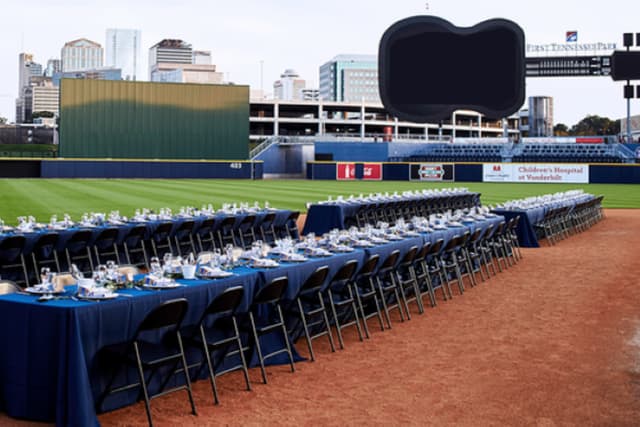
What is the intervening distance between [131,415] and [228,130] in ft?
181

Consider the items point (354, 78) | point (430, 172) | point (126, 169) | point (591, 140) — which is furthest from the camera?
point (354, 78)

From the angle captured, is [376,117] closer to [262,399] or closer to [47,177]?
[47,177]

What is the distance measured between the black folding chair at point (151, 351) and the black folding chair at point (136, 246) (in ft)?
23.0

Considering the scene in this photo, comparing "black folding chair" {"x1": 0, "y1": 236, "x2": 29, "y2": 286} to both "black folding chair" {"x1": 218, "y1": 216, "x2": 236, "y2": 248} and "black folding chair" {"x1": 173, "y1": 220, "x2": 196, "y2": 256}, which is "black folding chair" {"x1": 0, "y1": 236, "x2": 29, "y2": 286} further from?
"black folding chair" {"x1": 218, "y1": 216, "x2": 236, "y2": 248}

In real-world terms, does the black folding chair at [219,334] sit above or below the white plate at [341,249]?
below

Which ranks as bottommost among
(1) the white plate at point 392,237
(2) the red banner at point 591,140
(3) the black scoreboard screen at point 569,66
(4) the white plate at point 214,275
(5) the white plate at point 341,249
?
(4) the white plate at point 214,275

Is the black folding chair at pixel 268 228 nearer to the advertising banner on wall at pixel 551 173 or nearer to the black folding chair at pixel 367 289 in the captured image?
the black folding chair at pixel 367 289

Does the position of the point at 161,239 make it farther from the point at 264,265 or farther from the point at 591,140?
the point at 591,140

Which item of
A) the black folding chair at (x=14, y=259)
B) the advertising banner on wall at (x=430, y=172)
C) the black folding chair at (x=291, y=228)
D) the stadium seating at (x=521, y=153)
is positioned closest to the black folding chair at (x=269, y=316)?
the black folding chair at (x=14, y=259)

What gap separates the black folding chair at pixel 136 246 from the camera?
13766 millimetres

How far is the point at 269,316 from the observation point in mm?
8016

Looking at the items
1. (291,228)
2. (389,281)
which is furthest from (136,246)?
(389,281)

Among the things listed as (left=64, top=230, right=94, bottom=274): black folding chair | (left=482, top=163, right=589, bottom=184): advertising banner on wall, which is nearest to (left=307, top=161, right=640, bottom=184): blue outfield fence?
(left=482, top=163, right=589, bottom=184): advertising banner on wall

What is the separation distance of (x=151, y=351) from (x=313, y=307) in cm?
284
